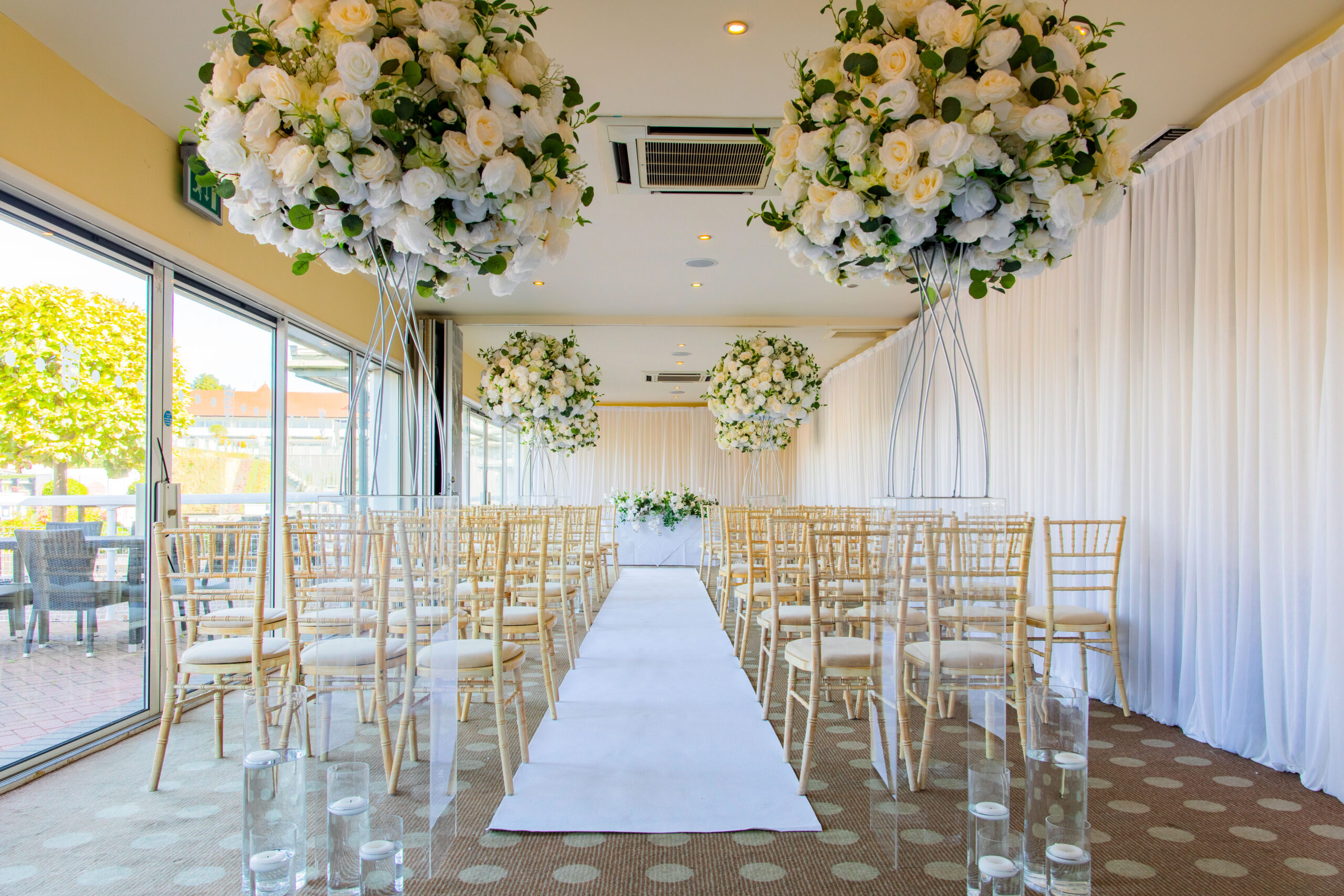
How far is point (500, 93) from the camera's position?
186 centimetres

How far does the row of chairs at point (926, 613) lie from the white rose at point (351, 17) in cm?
184

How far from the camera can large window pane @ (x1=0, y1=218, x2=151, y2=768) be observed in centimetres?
311

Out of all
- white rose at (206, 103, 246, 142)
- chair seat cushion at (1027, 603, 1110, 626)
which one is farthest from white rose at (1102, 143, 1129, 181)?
chair seat cushion at (1027, 603, 1110, 626)

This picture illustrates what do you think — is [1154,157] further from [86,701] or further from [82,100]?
[86,701]

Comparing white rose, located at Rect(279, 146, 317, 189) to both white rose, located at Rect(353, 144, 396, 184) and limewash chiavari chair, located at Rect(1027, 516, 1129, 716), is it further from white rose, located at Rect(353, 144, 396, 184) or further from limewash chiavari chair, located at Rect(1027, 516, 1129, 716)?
limewash chiavari chair, located at Rect(1027, 516, 1129, 716)

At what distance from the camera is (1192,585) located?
368cm

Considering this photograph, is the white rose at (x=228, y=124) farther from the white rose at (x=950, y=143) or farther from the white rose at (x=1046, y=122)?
the white rose at (x=1046, y=122)

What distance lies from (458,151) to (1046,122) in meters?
1.41

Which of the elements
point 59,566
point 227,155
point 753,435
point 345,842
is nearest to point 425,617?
point 345,842

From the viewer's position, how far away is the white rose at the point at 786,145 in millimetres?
2252

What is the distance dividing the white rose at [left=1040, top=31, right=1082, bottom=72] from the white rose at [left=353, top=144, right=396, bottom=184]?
164 cm

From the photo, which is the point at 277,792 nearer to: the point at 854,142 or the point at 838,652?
the point at 854,142

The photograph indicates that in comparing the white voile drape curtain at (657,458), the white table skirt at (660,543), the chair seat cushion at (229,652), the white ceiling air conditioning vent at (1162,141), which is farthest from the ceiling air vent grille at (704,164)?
the white voile drape curtain at (657,458)

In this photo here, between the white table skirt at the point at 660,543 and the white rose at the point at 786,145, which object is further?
the white table skirt at the point at 660,543
